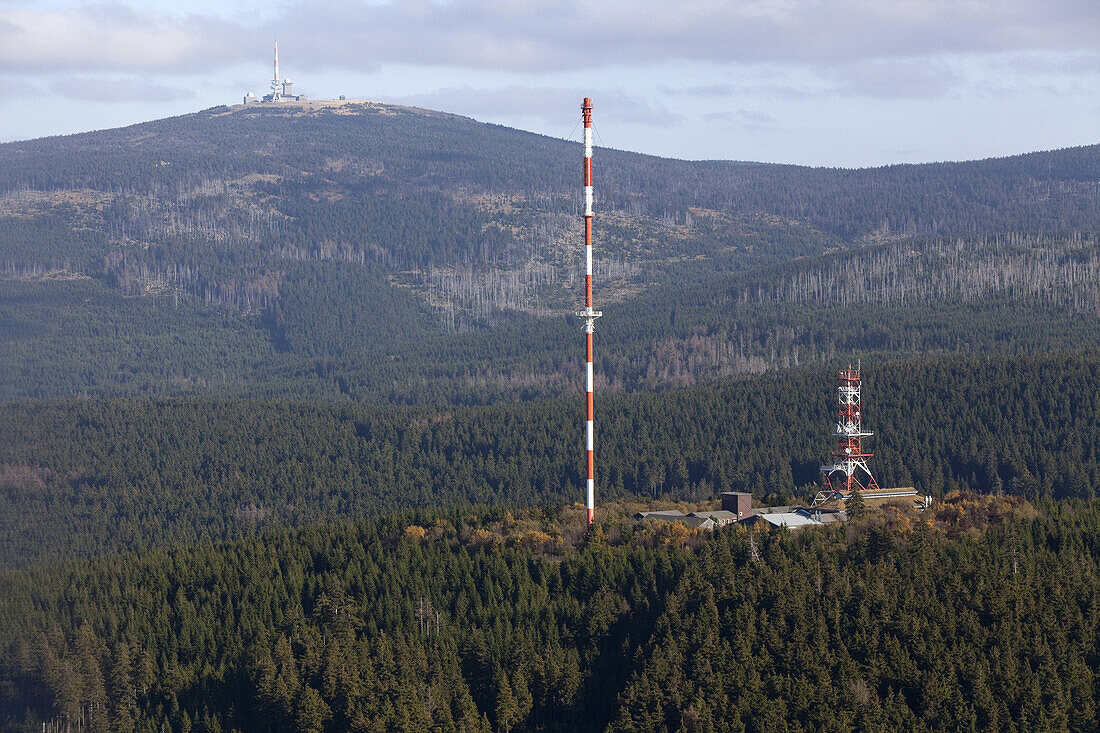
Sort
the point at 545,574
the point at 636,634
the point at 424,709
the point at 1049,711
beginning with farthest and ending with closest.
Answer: the point at 545,574 < the point at 636,634 < the point at 424,709 < the point at 1049,711

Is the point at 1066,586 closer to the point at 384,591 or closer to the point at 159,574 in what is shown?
the point at 384,591

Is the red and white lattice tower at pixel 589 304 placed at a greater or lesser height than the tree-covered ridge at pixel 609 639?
greater

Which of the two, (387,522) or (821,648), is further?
(387,522)

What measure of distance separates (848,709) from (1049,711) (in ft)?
48.3

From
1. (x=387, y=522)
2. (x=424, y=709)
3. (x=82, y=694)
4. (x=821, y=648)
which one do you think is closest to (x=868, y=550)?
(x=821, y=648)

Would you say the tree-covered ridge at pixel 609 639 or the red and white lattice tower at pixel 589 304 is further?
the red and white lattice tower at pixel 589 304

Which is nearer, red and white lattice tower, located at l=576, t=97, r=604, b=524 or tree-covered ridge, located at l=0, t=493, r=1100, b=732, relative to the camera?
tree-covered ridge, located at l=0, t=493, r=1100, b=732

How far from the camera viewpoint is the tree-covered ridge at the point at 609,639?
13038 cm

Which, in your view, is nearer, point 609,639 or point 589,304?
point 609,639

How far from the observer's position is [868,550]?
145875mm

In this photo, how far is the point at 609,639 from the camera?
481ft

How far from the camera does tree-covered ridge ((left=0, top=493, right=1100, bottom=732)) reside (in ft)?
428

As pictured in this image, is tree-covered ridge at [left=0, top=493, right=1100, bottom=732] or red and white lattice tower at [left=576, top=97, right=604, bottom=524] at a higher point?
red and white lattice tower at [left=576, top=97, right=604, bottom=524]

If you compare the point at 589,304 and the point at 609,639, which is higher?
the point at 589,304
